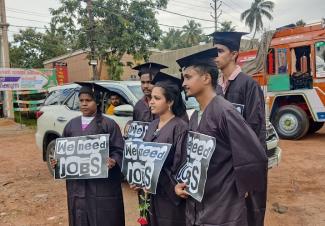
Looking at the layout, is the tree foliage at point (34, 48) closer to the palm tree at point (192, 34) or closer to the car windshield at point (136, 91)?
the palm tree at point (192, 34)

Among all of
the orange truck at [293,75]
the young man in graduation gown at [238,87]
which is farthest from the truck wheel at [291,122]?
the young man in graduation gown at [238,87]

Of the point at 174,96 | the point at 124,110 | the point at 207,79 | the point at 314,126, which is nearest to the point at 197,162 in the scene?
the point at 207,79

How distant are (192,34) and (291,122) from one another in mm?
35890

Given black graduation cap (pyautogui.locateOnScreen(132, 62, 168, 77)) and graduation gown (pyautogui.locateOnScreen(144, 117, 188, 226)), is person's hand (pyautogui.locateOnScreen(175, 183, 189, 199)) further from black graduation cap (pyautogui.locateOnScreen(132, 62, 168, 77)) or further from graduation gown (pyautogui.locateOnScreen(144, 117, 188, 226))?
black graduation cap (pyautogui.locateOnScreen(132, 62, 168, 77))

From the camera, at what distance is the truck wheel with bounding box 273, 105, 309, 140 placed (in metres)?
9.94

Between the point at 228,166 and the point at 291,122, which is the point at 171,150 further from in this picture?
the point at 291,122

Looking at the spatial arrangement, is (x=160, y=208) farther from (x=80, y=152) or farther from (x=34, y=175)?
(x=34, y=175)

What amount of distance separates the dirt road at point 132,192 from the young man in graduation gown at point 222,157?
7.84 ft

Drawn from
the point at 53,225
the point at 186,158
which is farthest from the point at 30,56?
the point at 186,158

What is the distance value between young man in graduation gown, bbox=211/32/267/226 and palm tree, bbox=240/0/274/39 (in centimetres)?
4781

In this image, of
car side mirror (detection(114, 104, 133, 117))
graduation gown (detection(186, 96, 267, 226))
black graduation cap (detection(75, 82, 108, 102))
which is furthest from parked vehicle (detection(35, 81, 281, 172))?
graduation gown (detection(186, 96, 267, 226))

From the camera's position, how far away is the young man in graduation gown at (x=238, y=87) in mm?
3113

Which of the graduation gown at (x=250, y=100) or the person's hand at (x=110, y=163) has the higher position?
the graduation gown at (x=250, y=100)

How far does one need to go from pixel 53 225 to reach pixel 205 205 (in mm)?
2954
